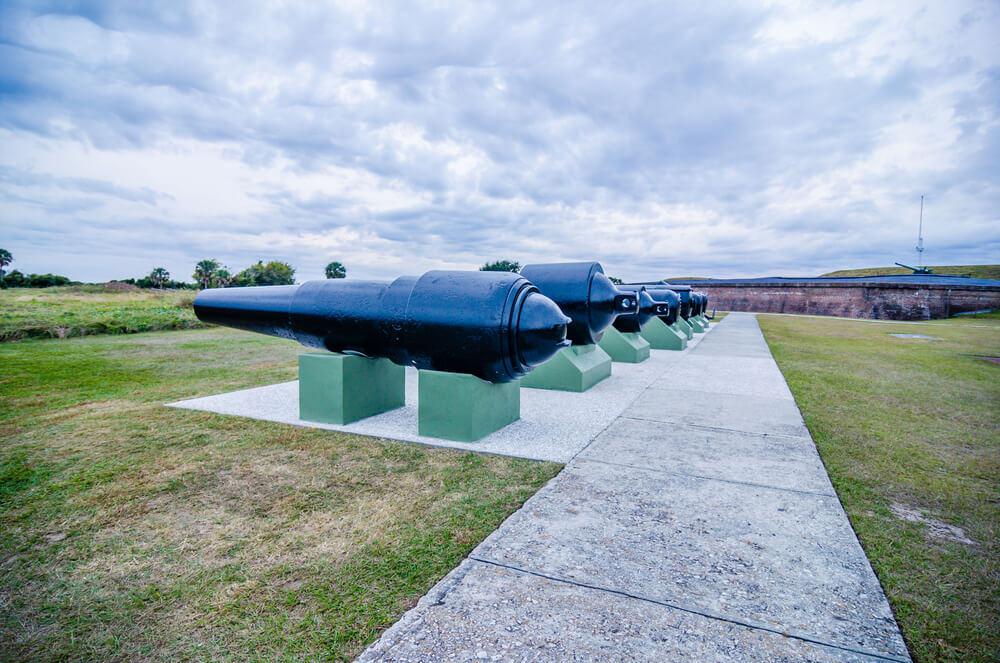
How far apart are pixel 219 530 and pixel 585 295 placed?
4.10 m

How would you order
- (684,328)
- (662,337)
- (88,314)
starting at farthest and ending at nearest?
(88,314) → (684,328) → (662,337)

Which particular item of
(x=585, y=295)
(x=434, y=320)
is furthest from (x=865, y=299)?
(x=434, y=320)

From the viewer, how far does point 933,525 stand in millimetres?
2861

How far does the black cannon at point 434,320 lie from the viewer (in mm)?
3938

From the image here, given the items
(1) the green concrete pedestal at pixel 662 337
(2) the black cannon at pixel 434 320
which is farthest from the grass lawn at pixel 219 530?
(1) the green concrete pedestal at pixel 662 337

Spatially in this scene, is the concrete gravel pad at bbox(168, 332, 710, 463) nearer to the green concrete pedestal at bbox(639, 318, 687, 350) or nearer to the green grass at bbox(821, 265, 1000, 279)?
the green concrete pedestal at bbox(639, 318, 687, 350)

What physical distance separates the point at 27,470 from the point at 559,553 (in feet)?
11.9

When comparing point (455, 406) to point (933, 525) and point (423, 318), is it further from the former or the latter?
point (933, 525)

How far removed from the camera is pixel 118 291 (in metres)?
22.9

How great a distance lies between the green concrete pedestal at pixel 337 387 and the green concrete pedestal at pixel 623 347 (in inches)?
219

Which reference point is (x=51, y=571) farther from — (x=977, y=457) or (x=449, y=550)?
(x=977, y=457)

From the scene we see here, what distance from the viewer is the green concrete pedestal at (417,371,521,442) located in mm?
4297

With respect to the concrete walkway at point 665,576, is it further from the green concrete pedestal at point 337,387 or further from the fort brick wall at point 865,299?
the fort brick wall at point 865,299

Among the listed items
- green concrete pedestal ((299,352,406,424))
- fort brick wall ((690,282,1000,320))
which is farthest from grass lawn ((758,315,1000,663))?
fort brick wall ((690,282,1000,320))
